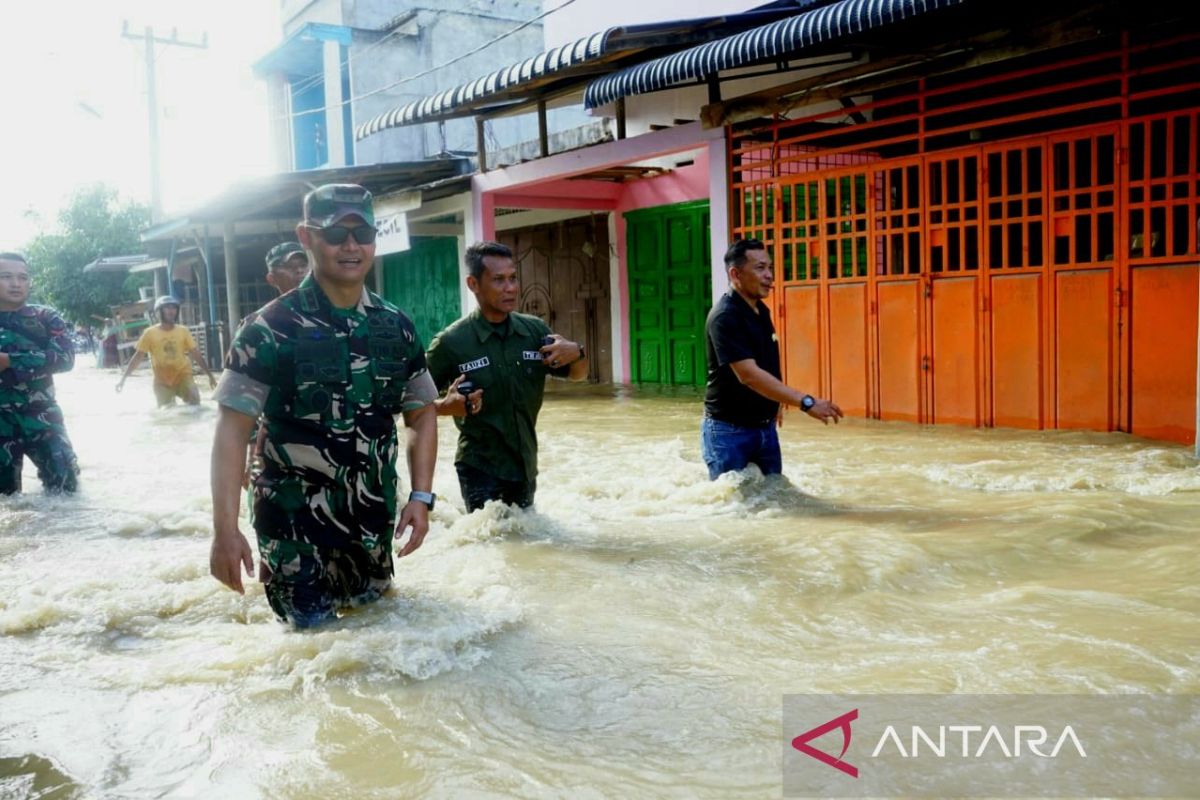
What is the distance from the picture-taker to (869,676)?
135 inches

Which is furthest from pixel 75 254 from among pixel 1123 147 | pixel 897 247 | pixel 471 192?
pixel 1123 147

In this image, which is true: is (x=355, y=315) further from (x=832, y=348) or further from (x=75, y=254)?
(x=75, y=254)

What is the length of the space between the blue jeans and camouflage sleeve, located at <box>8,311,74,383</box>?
444 cm

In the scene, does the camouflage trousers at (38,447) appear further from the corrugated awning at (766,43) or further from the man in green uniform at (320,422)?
the corrugated awning at (766,43)

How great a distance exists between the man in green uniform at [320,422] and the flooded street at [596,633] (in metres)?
0.33

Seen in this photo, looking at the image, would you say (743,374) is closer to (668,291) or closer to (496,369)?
(496,369)

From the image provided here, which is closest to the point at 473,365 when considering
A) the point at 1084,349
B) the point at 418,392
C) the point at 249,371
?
the point at 418,392

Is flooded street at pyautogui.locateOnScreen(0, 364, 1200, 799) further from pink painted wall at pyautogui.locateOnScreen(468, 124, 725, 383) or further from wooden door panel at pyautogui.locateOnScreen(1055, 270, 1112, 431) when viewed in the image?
pink painted wall at pyautogui.locateOnScreen(468, 124, 725, 383)

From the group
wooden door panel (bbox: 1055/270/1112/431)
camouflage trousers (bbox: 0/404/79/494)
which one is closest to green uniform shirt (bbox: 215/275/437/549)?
camouflage trousers (bbox: 0/404/79/494)

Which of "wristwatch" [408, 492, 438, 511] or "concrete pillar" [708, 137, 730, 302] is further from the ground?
"concrete pillar" [708, 137, 730, 302]

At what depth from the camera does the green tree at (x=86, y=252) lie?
109ft

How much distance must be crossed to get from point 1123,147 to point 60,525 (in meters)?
8.16

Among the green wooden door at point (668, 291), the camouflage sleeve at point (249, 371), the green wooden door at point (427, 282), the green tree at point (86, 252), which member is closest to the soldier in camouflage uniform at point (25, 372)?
the camouflage sleeve at point (249, 371)

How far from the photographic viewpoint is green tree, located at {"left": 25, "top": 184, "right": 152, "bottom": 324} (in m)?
33.2
